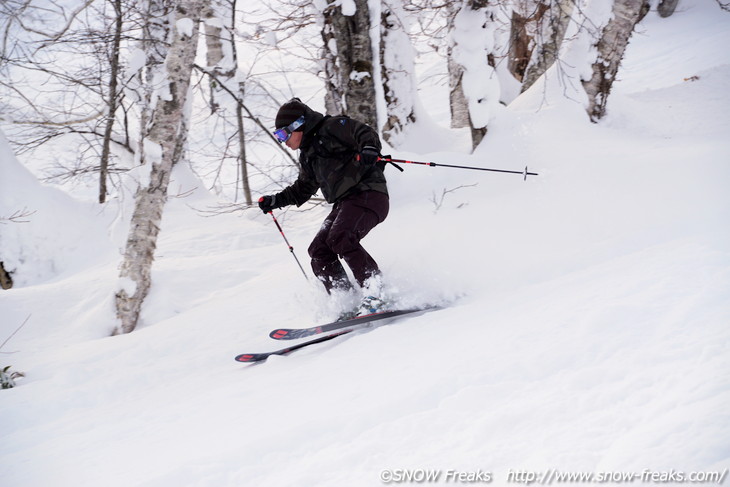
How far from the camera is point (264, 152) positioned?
19.3 meters

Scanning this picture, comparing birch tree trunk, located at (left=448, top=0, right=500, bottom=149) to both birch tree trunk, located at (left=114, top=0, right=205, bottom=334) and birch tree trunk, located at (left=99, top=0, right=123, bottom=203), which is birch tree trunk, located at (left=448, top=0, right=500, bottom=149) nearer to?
birch tree trunk, located at (left=114, top=0, right=205, bottom=334)

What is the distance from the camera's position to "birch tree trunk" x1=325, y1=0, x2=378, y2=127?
5547mm

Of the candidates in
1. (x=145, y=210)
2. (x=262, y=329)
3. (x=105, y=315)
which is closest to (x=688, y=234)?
(x=262, y=329)

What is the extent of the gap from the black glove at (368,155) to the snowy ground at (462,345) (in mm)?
1166

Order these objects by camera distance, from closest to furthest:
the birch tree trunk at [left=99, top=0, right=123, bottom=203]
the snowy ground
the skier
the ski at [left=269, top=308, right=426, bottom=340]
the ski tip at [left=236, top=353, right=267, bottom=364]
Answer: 1. the snowy ground
2. the ski tip at [left=236, top=353, right=267, bottom=364]
3. the ski at [left=269, top=308, right=426, bottom=340]
4. the skier
5. the birch tree trunk at [left=99, top=0, right=123, bottom=203]

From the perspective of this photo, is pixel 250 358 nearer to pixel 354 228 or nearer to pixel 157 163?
pixel 354 228

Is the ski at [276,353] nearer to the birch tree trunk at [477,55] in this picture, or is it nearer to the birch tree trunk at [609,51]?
the birch tree trunk at [477,55]

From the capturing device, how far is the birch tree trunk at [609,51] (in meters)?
5.71

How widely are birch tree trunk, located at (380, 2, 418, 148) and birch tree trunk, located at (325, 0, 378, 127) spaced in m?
1.12

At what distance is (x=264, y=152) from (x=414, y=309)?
16.9 metres

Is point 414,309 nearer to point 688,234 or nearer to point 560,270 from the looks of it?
point 560,270

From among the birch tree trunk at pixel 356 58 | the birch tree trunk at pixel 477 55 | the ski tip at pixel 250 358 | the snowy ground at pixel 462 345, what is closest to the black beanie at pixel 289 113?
the snowy ground at pixel 462 345

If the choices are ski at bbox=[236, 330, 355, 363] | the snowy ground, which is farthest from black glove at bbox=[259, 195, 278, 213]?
ski at bbox=[236, 330, 355, 363]

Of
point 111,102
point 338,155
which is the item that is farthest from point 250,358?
point 111,102
